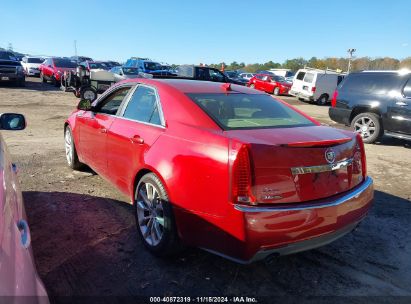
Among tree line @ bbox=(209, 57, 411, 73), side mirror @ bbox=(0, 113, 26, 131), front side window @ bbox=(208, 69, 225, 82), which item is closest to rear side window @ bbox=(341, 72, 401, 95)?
side mirror @ bbox=(0, 113, 26, 131)

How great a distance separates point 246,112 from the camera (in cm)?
358

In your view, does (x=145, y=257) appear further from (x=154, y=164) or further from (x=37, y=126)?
(x=37, y=126)

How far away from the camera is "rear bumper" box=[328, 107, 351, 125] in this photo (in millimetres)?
9598

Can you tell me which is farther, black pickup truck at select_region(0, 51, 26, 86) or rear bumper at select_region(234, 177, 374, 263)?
black pickup truck at select_region(0, 51, 26, 86)

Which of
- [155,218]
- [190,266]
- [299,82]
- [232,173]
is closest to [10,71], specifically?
[299,82]

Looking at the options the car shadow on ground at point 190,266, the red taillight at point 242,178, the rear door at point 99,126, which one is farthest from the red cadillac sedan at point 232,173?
the rear door at point 99,126

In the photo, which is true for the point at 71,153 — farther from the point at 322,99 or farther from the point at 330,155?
the point at 322,99

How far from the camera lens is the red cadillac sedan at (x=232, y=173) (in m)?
2.56

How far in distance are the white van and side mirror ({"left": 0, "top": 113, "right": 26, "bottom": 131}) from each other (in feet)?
67.8

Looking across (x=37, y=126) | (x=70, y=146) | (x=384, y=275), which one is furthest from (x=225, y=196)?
(x=37, y=126)

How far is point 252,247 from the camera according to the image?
253cm

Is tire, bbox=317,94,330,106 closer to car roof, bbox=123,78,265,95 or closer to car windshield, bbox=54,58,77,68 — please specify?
car windshield, bbox=54,58,77,68

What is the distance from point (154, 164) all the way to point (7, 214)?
1.60m

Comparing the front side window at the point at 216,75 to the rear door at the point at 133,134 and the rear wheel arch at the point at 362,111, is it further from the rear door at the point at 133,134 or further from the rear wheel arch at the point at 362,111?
the rear door at the point at 133,134
